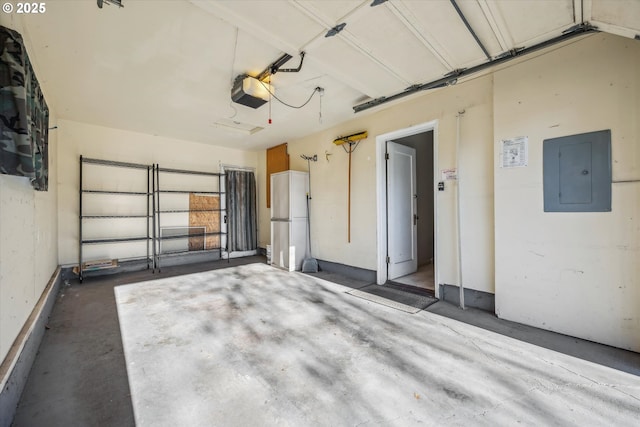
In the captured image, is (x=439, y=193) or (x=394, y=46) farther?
(x=439, y=193)

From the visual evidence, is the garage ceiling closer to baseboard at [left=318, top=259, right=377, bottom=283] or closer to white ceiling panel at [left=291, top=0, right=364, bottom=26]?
white ceiling panel at [left=291, top=0, right=364, bottom=26]

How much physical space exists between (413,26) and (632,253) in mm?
2577

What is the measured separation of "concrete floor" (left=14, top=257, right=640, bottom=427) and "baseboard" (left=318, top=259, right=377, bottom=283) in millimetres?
1186

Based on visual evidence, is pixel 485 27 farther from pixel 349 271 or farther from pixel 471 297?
pixel 349 271

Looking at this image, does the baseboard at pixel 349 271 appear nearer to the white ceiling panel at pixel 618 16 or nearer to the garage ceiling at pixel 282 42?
the garage ceiling at pixel 282 42

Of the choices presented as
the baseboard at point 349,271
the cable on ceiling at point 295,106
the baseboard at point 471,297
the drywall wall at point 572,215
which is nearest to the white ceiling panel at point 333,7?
the cable on ceiling at point 295,106

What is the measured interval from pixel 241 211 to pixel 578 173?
19.6 feet

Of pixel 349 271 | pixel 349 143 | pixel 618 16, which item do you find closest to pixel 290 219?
pixel 349 271

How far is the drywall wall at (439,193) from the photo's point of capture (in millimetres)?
2979

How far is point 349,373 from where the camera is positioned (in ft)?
6.20

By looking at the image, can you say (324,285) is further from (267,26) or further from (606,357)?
(267,26)

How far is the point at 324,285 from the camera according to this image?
407 centimetres

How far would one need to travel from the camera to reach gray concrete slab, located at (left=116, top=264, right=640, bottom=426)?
4.97 ft

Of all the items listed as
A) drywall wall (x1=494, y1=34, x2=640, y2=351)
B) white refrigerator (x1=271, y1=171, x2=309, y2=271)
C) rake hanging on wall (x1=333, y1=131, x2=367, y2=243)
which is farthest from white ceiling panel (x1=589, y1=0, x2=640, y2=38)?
white refrigerator (x1=271, y1=171, x2=309, y2=271)
